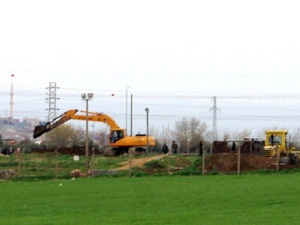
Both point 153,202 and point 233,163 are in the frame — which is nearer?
point 153,202

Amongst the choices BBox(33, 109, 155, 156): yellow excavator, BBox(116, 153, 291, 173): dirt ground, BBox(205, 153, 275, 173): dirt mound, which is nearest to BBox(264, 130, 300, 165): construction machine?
BBox(116, 153, 291, 173): dirt ground

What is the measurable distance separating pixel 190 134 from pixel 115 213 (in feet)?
296

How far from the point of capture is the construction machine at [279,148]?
161 feet

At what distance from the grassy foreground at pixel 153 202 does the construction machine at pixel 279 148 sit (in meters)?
13.1

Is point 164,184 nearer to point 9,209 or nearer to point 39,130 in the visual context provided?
point 9,209

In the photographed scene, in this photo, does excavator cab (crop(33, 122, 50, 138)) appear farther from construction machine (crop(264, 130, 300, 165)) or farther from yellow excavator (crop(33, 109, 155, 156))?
construction machine (crop(264, 130, 300, 165))

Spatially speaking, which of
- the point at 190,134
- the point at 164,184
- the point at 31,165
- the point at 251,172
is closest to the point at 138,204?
the point at 164,184

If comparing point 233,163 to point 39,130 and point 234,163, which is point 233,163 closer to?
point 234,163

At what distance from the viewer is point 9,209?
77.2 feet

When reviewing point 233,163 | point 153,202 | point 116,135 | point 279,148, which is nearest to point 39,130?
point 116,135

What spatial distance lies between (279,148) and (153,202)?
92.5ft

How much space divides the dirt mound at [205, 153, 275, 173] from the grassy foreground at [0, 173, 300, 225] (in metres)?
8.94

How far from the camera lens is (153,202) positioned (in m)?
25.0

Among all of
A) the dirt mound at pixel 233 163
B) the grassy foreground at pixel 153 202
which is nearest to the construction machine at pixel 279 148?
the dirt mound at pixel 233 163
